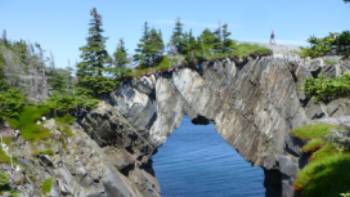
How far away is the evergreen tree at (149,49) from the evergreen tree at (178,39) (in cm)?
154

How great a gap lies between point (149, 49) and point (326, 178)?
3492cm

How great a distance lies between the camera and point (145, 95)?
4972cm

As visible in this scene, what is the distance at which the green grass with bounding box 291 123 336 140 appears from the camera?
28.0 metres

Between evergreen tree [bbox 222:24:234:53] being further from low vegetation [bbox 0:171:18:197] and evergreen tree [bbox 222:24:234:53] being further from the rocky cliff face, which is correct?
low vegetation [bbox 0:171:18:197]

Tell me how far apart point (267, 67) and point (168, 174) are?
30.0 metres

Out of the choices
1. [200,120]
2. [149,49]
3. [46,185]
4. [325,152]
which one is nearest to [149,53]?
[149,49]

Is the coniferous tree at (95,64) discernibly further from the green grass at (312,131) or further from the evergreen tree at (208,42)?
the green grass at (312,131)

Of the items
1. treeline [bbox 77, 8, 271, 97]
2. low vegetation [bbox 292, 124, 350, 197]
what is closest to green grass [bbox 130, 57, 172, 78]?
treeline [bbox 77, 8, 271, 97]

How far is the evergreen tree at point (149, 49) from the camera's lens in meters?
51.2

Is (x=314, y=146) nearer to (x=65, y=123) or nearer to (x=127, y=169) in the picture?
(x=65, y=123)

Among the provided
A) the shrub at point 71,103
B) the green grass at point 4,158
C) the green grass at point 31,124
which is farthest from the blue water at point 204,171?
the green grass at point 4,158

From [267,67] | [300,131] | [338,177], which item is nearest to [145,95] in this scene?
[267,67]

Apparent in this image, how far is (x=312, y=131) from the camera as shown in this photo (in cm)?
2905

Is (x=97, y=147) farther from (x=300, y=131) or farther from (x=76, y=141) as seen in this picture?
(x=300, y=131)
